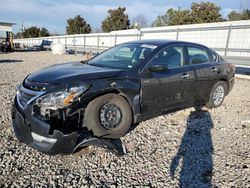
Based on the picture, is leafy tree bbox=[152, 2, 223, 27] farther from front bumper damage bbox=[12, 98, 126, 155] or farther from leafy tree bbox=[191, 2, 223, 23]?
front bumper damage bbox=[12, 98, 126, 155]

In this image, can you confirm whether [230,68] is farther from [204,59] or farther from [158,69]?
[158,69]

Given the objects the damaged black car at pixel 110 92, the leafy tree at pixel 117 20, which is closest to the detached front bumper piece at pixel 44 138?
the damaged black car at pixel 110 92

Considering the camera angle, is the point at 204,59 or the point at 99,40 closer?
the point at 204,59

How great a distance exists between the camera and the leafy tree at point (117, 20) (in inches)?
1909

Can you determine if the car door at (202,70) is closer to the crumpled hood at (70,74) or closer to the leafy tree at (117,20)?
the crumpled hood at (70,74)

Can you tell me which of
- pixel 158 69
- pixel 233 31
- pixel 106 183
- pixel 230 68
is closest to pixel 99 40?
pixel 233 31

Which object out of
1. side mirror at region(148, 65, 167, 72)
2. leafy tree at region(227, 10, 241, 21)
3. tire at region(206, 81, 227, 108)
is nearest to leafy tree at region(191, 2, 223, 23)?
leafy tree at region(227, 10, 241, 21)

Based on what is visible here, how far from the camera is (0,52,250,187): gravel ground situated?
2.94 m

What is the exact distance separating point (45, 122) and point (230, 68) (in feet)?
15.6

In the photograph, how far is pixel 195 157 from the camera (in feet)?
11.6

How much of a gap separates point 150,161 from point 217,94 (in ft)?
10.5

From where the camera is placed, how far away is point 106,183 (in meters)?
2.90

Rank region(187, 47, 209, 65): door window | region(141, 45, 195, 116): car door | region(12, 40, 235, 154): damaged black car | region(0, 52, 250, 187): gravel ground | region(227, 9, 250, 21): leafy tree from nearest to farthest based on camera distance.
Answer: region(0, 52, 250, 187): gravel ground → region(12, 40, 235, 154): damaged black car → region(141, 45, 195, 116): car door → region(187, 47, 209, 65): door window → region(227, 9, 250, 21): leafy tree

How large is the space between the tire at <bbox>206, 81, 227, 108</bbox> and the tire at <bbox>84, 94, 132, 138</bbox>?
254cm
